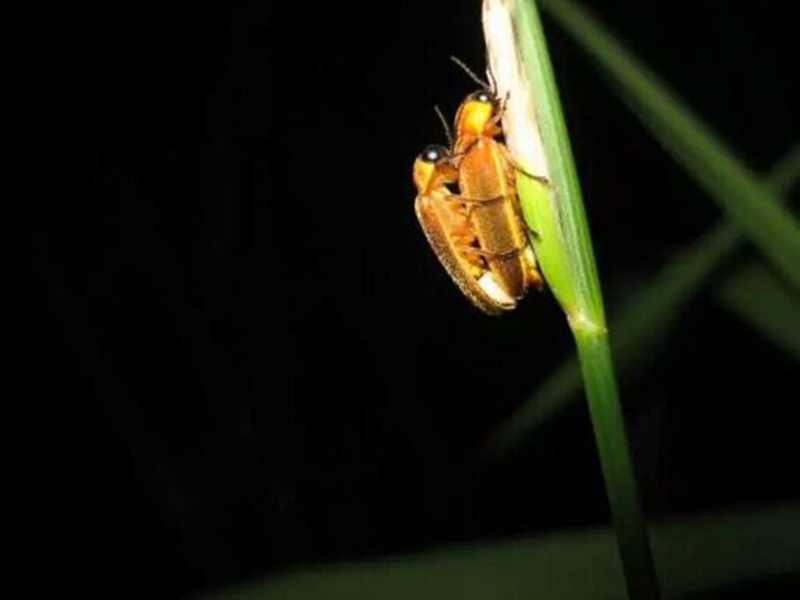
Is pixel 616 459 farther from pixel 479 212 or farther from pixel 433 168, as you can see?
pixel 433 168

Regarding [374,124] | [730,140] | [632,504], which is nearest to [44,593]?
[374,124]

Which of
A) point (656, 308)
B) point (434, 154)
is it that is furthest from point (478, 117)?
point (656, 308)

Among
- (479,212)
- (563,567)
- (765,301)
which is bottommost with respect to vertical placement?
(563,567)

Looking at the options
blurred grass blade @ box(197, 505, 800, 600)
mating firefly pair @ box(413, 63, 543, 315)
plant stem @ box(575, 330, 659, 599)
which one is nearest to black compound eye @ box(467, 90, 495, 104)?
mating firefly pair @ box(413, 63, 543, 315)

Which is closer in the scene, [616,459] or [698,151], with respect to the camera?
[616,459]

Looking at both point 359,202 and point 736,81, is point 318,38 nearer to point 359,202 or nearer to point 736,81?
point 359,202
